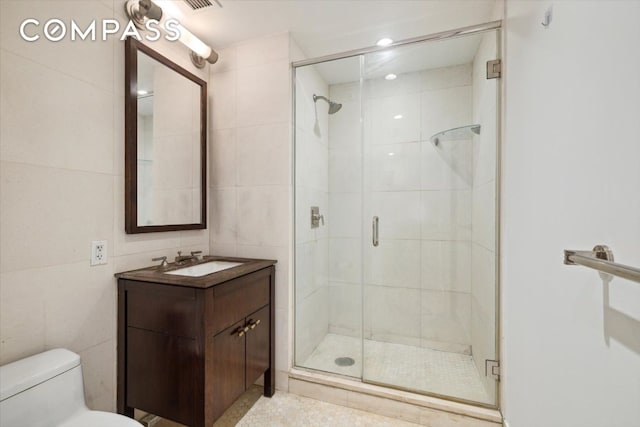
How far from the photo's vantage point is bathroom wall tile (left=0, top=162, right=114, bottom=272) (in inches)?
42.1

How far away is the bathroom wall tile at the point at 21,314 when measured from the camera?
105 centimetres

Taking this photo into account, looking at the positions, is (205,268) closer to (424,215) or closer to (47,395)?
(47,395)

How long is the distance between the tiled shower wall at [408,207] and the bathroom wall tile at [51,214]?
153 cm

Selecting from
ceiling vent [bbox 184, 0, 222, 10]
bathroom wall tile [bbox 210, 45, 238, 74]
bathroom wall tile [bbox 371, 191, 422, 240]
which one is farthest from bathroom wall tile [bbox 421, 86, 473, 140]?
ceiling vent [bbox 184, 0, 222, 10]

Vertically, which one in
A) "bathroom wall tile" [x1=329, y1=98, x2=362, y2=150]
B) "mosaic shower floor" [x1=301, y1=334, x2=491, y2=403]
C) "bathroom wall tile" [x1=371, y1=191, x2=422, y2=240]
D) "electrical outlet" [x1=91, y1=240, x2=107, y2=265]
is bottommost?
"mosaic shower floor" [x1=301, y1=334, x2=491, y2=403]

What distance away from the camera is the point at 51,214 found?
3.90 ft

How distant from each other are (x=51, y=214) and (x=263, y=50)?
1.60 meters

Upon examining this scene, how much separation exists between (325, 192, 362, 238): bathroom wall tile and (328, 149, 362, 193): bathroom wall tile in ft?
0.19

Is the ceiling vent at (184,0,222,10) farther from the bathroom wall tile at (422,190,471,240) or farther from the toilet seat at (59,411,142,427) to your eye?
the toilet seat at (59,411,142,427)

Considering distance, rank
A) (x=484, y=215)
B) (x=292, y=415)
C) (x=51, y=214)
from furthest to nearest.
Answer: (x=484, y=215) → (x=292, y=415) → (x=51, y=214)

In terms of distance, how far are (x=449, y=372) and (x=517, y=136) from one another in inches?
60.9

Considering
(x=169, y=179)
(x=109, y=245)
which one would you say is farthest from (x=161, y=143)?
(x=109, y=245)

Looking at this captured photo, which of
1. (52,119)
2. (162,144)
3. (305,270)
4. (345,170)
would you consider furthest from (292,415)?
(52,119)

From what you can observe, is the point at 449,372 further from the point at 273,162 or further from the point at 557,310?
the point at 273,162
